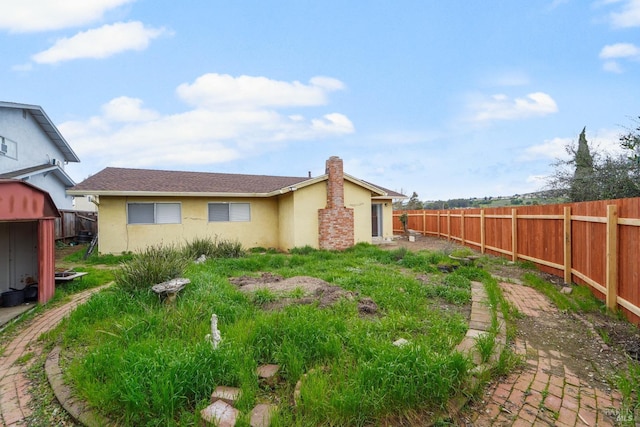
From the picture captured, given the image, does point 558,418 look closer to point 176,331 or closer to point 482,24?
point 176,331

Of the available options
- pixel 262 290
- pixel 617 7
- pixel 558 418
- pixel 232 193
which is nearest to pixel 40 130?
pixel 232 193

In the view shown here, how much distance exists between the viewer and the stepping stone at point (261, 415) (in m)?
2.32

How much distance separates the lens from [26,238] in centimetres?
692

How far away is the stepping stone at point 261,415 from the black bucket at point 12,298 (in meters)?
6.33

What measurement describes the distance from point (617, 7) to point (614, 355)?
843 centimetres

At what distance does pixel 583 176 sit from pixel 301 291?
10598 millimetres

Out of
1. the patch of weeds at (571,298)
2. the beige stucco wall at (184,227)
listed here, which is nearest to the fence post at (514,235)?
the patch of weeds at (571,298)

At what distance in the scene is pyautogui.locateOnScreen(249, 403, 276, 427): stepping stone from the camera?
232 centimetres

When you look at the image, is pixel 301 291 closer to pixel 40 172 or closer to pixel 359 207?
pixel 359 207

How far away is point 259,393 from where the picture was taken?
278 centimetres

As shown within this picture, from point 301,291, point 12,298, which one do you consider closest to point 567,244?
point 301,291

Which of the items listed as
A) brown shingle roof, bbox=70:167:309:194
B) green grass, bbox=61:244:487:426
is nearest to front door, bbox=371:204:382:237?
brown shingle roof, bbox=70:167:309:194

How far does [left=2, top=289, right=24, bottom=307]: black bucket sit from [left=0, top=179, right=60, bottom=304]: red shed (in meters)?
0.45

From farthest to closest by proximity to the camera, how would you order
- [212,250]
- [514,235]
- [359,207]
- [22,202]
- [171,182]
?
[359,207] < [171,182] < [212,250] < [514,235] < [22,202]
